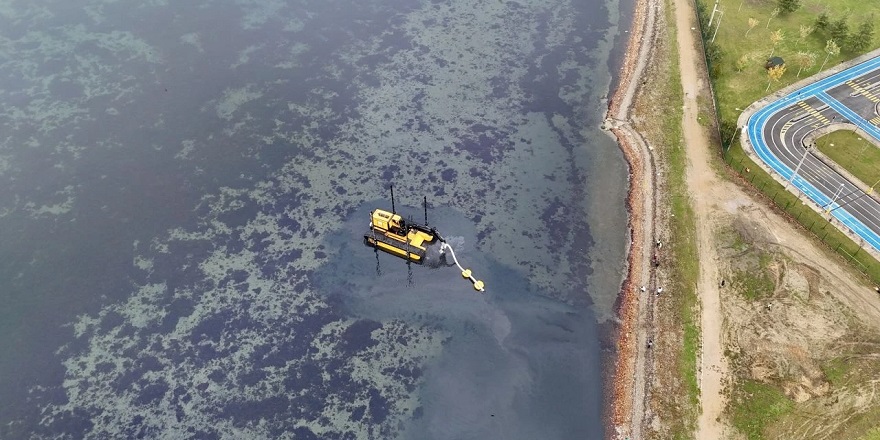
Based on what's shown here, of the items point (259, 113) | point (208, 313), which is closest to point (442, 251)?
point (208, 313)

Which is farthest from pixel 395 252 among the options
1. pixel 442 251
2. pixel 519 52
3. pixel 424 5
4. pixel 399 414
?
pixel 424 5

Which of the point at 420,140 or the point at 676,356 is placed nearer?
the point at 676,356

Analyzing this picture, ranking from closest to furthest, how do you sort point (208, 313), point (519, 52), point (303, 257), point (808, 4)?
point (208, 313), point (303, 257), point (519, 52), point (808, 4)

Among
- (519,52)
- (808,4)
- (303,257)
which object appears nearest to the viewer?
(303,257)

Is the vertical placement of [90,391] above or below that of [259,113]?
below

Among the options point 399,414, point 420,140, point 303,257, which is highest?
point 420,140

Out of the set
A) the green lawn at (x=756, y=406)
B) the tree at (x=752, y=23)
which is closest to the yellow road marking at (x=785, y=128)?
the tree at (x=752, y=23)

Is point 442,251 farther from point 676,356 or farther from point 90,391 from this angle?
point 90,391
